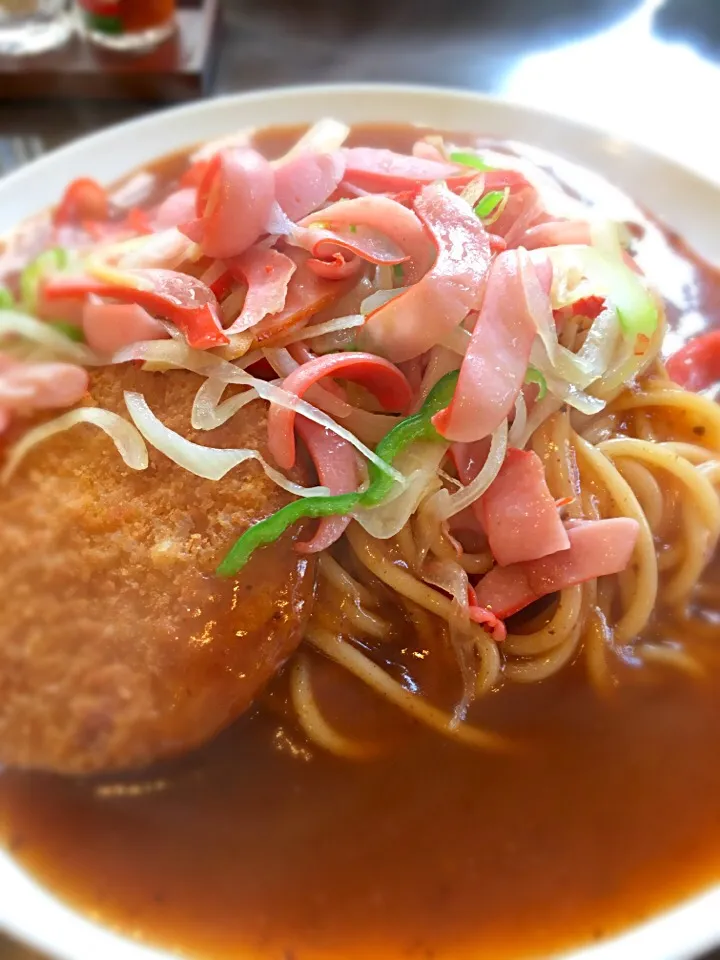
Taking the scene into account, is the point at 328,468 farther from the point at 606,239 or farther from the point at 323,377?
the point at 606,239

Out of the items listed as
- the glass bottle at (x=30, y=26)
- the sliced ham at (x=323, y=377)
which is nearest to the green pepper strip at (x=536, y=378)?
the sliced ham at (x=323, y=377)

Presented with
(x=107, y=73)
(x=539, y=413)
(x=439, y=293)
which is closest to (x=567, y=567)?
(x=539, y=413)

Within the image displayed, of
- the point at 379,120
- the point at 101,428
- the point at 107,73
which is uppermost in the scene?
the point at 107,73

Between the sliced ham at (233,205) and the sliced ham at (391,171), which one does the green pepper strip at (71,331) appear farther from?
the sliced ham at (391,171)

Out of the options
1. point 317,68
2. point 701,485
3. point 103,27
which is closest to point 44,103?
point 103,27

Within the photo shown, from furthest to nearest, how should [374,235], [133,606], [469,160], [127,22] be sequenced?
[127,22] < [469,160] < [374,235] < [133,606]

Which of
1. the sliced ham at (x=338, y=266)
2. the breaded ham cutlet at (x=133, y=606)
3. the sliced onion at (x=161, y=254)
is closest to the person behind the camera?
the breaded ham cutlet at (x=133, y=606)

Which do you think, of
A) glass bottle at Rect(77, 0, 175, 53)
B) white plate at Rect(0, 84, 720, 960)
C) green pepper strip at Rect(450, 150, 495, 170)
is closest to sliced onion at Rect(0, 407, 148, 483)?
green pepper strip at Rect(450, 150, 495, 170)
